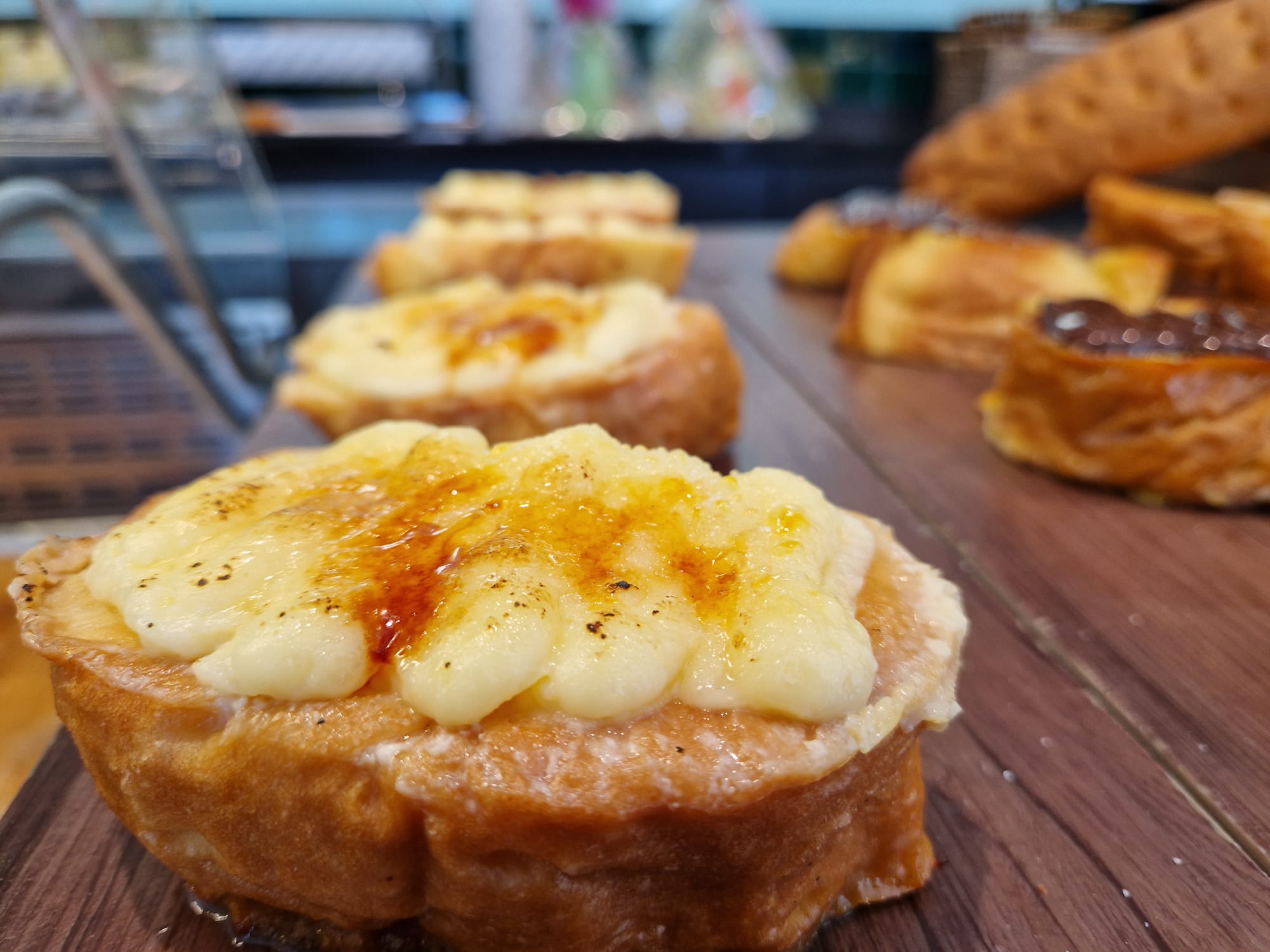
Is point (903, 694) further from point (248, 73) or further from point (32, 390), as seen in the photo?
point (248, 73)

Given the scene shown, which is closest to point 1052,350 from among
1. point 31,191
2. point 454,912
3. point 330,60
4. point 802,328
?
point 802,328

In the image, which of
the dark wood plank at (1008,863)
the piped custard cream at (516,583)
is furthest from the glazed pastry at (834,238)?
the piped custard cream at (516,583)

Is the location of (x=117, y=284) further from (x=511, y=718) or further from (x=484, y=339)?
(x=511, y=718)

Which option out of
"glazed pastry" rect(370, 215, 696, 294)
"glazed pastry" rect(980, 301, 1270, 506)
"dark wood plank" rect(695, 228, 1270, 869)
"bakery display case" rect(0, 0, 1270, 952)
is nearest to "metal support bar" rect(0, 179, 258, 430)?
"bakery display case" rect(0, 0, 1270, 952)

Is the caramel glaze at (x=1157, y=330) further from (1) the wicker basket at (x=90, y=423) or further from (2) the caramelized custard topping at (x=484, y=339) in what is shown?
(1) the wicker basket at (x=90, y=423)

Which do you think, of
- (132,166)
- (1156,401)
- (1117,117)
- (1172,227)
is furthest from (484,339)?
(1117,117)
